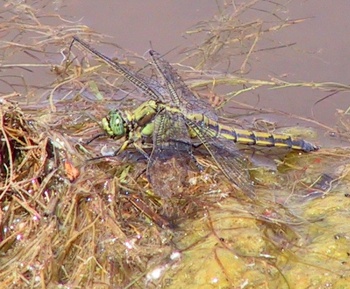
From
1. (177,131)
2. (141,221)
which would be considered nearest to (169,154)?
(177,131)

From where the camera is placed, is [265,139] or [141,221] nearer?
[141,221]

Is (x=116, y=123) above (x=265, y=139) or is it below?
above

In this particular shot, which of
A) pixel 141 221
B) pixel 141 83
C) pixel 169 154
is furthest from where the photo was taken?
pixel 141 83

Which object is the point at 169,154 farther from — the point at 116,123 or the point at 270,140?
the point at 270,140

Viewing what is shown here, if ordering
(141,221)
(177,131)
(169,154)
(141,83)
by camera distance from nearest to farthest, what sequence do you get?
(141,221) < (169,154) < (177,131) < (141,83)

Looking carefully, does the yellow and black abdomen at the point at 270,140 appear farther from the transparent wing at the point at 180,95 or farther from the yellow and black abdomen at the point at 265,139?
the transparent wing at the point at 180,95

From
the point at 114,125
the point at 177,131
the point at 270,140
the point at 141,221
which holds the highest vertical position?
the point at 114,125
